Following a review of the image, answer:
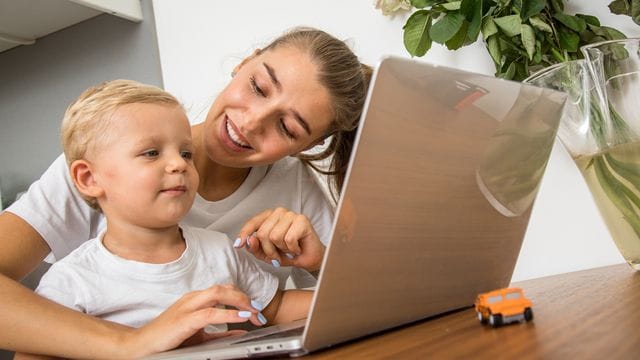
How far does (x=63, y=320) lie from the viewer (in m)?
0.71

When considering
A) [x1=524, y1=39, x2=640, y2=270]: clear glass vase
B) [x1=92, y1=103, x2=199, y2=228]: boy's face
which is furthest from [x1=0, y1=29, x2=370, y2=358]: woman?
[x1=524, y1=39, x2=640, y2=270]: clear glass vase

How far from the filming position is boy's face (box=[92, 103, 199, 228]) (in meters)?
0.86

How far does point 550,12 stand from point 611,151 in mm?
409

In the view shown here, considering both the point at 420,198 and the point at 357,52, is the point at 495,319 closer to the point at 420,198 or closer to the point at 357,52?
the point at 420,198

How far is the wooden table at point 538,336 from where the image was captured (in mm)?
432

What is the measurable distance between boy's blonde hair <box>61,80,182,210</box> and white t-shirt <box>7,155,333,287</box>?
103 millimetres

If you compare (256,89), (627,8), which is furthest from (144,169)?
(627,8)

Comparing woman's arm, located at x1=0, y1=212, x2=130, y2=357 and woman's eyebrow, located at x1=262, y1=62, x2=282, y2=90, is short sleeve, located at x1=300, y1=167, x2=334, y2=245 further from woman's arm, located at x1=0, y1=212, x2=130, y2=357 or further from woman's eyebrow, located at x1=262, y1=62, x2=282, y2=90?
woman's arm, located at x1=0, y1=212, x2=130, y2=357

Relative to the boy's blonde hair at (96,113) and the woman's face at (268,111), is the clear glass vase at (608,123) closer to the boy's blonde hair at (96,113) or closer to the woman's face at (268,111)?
the woman's face at (268,111)

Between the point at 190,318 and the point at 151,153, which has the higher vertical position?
the point at 151,153

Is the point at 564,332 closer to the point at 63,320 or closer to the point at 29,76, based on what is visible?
the point at 63,320

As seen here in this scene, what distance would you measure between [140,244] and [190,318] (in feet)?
1.00

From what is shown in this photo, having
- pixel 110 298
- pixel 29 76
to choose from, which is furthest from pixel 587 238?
pixel 29 76

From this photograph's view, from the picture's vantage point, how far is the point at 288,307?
971mm
